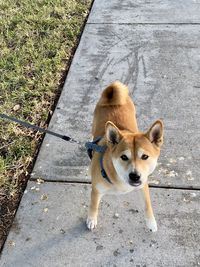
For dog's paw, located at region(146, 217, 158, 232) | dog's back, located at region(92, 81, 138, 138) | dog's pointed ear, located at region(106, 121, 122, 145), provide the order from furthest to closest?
dog's back, located at region(92, 81, 138, 138)
dog's paw, located at region(146, 217, 158, 232)
dog's pointed ear, located at region(106, 121, 122, 145)

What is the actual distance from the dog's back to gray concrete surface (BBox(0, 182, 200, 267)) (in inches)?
24.3

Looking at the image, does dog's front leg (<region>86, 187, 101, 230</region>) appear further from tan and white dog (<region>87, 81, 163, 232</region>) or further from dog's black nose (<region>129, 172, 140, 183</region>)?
dog's black nose (<region>129, 172, 140, 183</region>)

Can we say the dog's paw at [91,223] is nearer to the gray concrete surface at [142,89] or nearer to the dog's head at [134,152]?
the gray concrete surface at [142,89]

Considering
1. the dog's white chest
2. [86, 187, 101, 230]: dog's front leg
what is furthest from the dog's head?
[86, 187, 101, 230]: dog's front leg

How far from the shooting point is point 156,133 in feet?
9.46

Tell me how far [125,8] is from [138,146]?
3905 millimetres

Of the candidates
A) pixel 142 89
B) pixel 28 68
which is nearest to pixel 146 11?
pixel 142 89

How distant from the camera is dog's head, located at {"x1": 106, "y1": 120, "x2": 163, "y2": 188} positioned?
9.14 feet

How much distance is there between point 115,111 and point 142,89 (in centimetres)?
135

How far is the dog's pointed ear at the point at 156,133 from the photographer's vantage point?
283cm

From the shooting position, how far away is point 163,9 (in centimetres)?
611

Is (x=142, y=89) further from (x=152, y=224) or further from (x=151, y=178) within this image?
(x=152, y=224)

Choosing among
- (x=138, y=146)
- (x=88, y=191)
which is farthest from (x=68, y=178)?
(x=138, y=146)

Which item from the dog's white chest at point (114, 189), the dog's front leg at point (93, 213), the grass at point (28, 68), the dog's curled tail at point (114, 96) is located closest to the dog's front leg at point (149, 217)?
the dog's white chest at point (114, 189)
